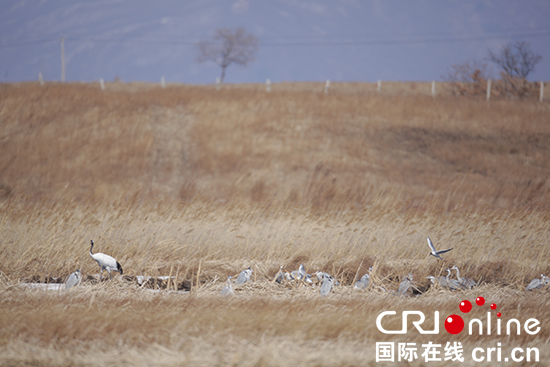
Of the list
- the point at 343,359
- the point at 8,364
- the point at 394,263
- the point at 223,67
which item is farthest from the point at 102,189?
the point at 223,67

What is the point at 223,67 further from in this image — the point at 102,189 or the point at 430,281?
the point at 430,281

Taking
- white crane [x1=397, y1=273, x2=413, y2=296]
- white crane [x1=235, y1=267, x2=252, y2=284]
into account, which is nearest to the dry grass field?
white crane [x1=235, y1=267, x2=252, y2=284]

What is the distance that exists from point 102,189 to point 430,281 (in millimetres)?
12814

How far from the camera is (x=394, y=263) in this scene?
8.14m

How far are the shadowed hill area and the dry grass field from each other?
3.9 inches

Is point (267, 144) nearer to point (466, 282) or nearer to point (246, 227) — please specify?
point (246, 227)

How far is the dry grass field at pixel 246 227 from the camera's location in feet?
15.2

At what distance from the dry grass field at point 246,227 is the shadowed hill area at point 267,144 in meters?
0.10

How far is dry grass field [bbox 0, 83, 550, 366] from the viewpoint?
183 inches

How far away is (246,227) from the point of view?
9.73m

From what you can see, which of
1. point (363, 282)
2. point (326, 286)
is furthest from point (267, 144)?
point (326, 286)

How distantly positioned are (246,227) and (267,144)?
12269 millimetres

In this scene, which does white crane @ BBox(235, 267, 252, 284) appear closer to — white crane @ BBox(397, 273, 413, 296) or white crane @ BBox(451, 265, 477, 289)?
white crane @ BBox(397, 273, 413, 296)
